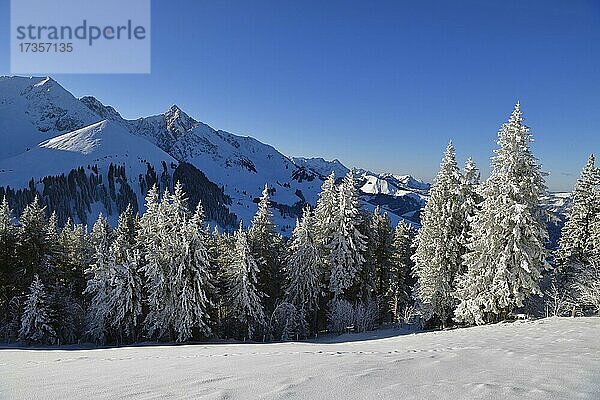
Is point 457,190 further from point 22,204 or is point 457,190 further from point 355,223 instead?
point 22,204

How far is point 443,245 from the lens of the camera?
25.6m

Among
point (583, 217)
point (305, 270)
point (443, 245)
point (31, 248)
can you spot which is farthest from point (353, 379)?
point (583, 217)

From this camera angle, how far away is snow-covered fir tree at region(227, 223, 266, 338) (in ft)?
92.1

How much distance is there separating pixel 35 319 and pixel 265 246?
16.4 meters

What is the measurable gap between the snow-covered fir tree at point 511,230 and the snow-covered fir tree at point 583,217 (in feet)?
38.9

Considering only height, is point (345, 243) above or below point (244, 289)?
above

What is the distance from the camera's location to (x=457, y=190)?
25.8 m

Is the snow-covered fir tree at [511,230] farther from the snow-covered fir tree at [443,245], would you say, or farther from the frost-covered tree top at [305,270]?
the frost-covered tree top at [305,270]

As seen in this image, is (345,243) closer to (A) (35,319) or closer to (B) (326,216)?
(B) (326,216)

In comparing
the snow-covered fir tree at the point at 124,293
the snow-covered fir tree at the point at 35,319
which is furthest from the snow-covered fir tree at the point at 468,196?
the snow-covered fir tree at the point at 35,319

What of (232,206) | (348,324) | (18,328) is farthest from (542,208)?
(232,206)

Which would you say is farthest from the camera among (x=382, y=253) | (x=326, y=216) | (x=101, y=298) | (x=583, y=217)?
(x=382, y=253)

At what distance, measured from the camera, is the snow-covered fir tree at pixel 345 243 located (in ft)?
99.2

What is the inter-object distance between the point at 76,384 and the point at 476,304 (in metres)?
20.2
